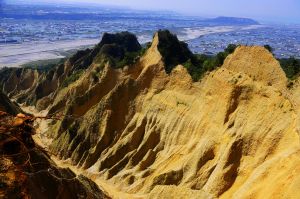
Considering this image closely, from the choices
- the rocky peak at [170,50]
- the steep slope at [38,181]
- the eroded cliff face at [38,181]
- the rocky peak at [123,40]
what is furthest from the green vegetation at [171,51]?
the rocky peak at [123,40]

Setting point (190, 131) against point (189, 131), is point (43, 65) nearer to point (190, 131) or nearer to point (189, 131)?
point (189, 131)

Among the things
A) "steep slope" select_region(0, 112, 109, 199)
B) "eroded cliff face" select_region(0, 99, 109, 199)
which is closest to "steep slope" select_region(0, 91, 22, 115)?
"steep slope" select_region(0, 112, 109, 199)

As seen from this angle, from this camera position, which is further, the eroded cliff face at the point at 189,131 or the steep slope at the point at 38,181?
the eroded cliff face at the point at 189,131

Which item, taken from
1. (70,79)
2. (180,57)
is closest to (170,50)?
(180,57)

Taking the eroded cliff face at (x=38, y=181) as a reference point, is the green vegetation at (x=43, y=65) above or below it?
below

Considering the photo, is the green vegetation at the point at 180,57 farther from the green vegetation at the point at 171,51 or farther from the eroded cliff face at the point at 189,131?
A: the eroded cliff face at the point at 189,131

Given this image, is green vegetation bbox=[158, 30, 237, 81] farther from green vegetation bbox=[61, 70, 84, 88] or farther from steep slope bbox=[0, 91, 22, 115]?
green vegetation bbox=[61, 70, 84, 88]
